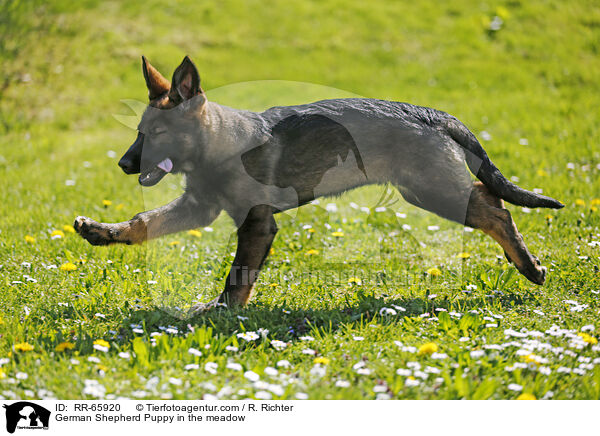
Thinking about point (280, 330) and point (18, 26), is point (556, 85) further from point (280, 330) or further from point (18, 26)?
point (18, 26)

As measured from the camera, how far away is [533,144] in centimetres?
812

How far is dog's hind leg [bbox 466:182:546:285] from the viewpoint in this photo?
4.30 metres

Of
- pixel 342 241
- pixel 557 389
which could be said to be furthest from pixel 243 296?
pixel 557 389

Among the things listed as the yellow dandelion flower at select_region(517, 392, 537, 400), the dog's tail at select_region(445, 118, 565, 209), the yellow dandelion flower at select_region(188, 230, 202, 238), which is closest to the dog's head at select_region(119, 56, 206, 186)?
the yellow dandelion flower at select_region(188, 230, 202, 238)

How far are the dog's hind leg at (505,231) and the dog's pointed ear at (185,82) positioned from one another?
204 centimetres

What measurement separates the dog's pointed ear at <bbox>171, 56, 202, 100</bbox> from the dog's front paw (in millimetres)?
965

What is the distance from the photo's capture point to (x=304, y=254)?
518cm

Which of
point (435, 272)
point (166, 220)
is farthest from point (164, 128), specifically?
point (435, 272)

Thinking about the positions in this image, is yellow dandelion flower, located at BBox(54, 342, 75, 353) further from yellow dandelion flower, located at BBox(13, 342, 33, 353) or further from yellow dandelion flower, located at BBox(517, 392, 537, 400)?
yellow dandelion flower, located at BBox(517, 392, 537, 400)

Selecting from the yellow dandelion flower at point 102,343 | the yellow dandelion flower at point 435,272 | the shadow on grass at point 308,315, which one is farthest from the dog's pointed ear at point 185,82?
the yellow dandelion flower at point 435,272

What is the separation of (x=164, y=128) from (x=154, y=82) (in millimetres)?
314

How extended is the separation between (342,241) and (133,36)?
8500 mm
